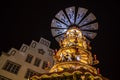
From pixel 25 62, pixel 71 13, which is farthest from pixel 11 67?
pixel 71 13

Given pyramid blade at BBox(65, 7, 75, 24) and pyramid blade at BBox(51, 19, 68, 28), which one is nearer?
pyramid blade at BBox(65, 7, 75, 24)

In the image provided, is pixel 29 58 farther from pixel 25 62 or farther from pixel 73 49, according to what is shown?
pixel 73 49

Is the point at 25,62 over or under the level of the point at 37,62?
under

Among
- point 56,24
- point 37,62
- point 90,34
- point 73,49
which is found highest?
point 56,24

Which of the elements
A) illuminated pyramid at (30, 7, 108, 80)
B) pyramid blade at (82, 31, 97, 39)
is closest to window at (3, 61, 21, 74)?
illuminated pyramid at (30, 7, 108, 80)

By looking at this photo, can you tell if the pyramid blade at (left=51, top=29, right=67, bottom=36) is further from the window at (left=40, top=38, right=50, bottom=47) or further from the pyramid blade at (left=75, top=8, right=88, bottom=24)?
the pyramid blade at (left=75, top=8, right=88, bottom=24)

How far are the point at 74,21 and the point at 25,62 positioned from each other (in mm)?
9895

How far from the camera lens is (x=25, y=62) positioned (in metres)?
23.2

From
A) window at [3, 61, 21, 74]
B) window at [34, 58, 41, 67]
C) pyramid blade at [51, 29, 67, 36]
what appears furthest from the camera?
pyramid blade at [51, 29, 67, 36]

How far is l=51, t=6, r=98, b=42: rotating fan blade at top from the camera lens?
28.6m

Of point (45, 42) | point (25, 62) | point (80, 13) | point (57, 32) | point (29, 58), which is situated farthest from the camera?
point (57, 32)

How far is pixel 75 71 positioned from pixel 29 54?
1443 centimetres

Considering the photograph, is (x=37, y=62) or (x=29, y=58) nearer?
(x=37, y=62)

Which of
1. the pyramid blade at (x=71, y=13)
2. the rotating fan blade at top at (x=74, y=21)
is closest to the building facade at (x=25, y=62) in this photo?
the rotating fan blade at top at (x=74, y=21)
